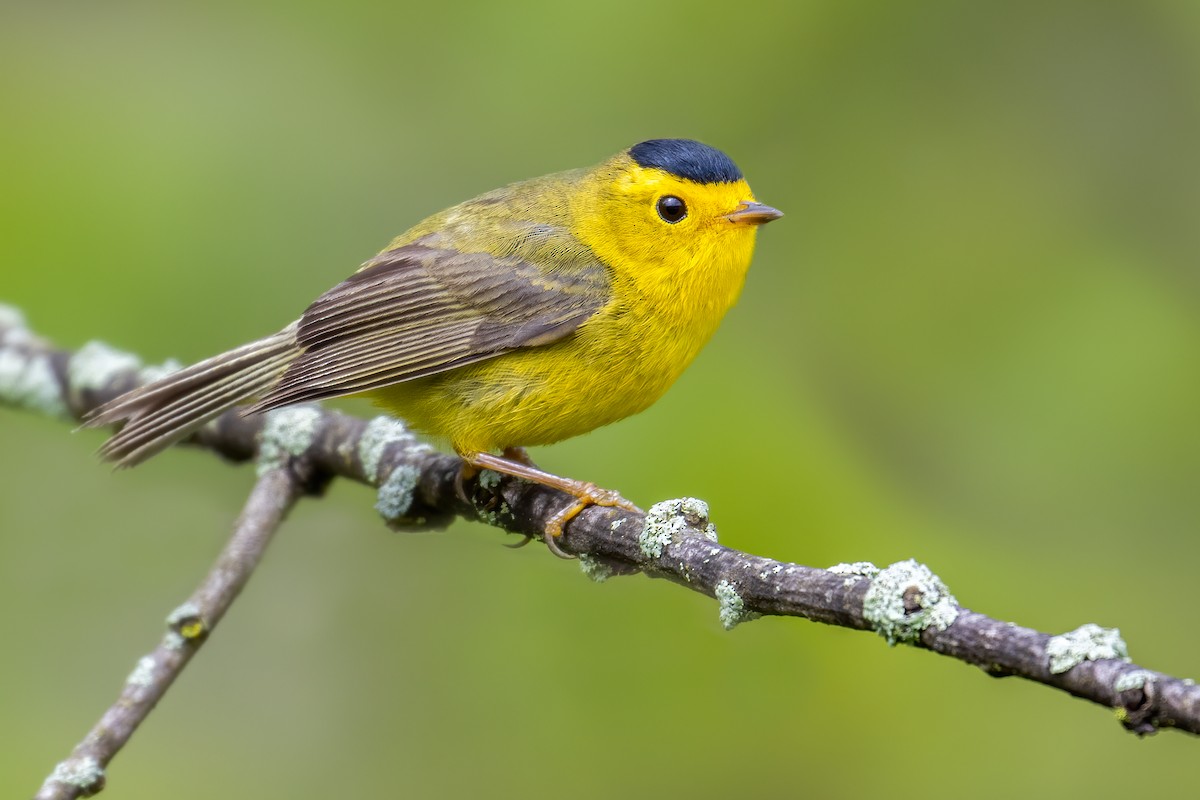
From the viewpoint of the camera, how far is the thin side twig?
3203 millimetres

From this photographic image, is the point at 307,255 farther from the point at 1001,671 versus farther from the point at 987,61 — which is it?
the point at 1001,671

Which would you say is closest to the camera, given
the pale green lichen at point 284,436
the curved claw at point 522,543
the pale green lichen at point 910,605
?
the pale green lichen at point 910,605

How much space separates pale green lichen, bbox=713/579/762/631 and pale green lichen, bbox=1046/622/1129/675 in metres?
0.78

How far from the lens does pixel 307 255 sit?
5.21m

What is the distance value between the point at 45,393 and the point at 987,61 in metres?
4.62

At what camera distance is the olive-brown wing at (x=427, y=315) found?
14.2 feet

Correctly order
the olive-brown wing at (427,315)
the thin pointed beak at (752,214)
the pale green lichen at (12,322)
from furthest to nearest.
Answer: the pale green lichen at (12,322) < the thin pointed beak at (752,214) < the olive-brown wing at (427,315)

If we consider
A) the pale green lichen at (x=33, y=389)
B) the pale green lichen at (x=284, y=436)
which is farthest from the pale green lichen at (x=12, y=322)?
the pale green lichen at (x=284, y=436)

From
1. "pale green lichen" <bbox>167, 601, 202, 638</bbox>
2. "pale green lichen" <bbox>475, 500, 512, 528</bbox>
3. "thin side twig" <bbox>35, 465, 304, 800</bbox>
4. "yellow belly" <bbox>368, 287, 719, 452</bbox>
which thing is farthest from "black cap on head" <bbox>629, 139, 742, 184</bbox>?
"pale green lichen" <bbox>167, 601, 202, 638</bbox>

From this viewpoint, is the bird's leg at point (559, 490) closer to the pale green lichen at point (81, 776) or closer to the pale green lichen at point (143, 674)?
the pale green lichen at point (143, 674)

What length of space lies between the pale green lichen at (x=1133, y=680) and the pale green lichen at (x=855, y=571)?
55 cm

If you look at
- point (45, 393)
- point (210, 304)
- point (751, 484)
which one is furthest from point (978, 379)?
point (45, 393)

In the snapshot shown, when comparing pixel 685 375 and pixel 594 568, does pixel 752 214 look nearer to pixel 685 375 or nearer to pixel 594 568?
pixel 685 375

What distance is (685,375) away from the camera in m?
4.81
